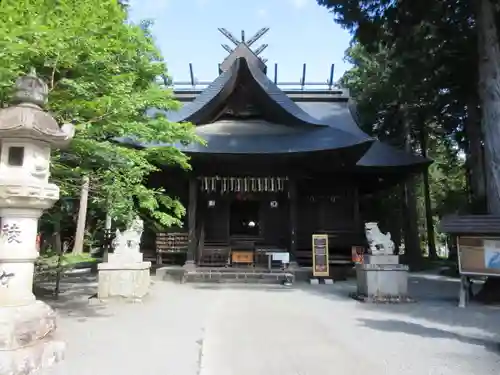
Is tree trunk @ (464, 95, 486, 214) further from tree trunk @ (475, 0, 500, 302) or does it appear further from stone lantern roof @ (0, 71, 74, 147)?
stone lantern roof @ (0, 71, 74, 147)

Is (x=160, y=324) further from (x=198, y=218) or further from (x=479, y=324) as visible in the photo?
(x=198, y=218)

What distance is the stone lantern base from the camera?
4.11m

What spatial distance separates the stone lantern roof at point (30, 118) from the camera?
448 cm

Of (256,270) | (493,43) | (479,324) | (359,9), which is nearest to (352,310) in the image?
(479,324)

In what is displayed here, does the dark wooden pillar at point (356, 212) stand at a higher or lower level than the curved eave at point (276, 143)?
lower

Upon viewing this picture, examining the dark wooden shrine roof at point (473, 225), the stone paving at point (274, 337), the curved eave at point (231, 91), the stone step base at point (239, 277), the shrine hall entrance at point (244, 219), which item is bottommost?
the stone paving at point (274, 337)

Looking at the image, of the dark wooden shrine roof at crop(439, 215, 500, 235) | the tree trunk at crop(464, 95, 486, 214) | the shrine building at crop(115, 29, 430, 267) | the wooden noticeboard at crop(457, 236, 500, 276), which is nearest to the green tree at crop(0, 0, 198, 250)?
the shrine building at crop(115, 29, 430, 267)

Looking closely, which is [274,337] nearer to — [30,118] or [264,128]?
[30,118]

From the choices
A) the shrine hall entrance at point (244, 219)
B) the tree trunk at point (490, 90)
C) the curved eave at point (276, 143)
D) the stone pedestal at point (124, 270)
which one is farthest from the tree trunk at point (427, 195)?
the stone pedestal at point (124, 270)

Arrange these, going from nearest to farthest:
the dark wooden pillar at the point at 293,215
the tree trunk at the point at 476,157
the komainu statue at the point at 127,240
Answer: the komainu statue at the point at 127,240, the dark wooden pillar at the point at 293,215, the tree trunk at the point at 476,157

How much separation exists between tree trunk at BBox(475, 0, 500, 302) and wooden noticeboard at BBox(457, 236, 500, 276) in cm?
134

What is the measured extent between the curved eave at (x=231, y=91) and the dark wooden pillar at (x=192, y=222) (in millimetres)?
2554

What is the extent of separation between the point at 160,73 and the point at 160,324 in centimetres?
456

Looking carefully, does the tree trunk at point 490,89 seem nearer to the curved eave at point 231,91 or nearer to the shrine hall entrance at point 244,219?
the curved eave at point 231,91
